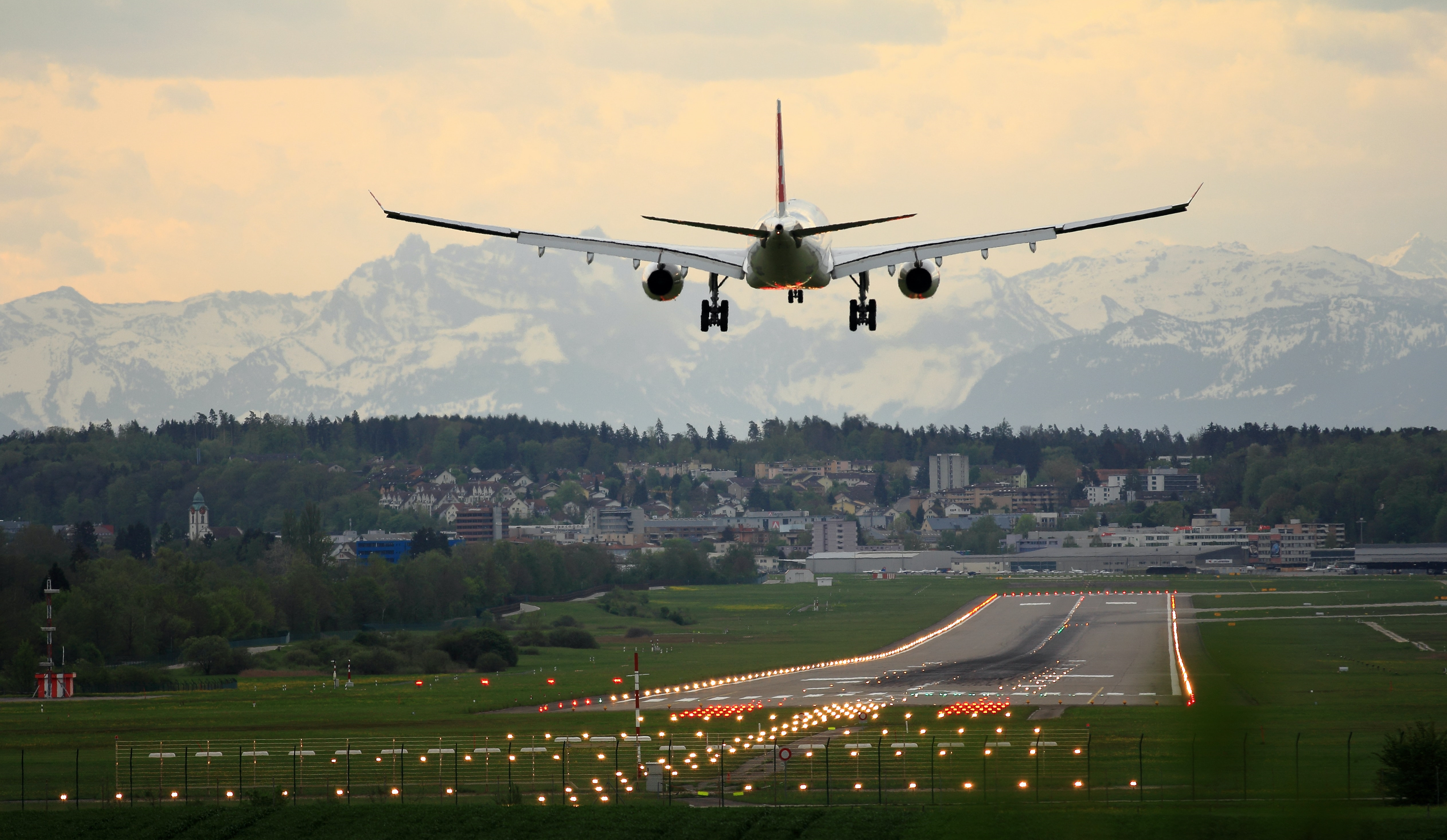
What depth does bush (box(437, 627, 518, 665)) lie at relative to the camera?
11619 cm

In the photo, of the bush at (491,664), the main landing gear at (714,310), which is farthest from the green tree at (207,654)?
the main landing gear at (714,310)

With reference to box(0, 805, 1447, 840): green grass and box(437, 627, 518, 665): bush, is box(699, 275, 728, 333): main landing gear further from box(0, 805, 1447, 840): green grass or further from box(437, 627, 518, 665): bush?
box(437, 627, 518, 665): bush

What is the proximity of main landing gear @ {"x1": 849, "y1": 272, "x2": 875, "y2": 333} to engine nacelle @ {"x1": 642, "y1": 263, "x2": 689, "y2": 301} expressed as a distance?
5.89 meters

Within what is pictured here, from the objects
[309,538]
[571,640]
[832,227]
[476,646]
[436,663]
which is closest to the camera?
[832,227]

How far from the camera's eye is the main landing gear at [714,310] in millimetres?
48219

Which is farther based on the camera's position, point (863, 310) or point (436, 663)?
point (436, 663)

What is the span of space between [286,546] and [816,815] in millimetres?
154413

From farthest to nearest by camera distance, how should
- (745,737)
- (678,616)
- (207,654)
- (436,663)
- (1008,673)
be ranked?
(678,616), (207,654), (436,663), (1008,673), (745,737)

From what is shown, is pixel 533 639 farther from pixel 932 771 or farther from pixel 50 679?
pixel 932 771

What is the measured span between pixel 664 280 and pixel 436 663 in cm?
7399

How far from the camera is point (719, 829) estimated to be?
45656mm

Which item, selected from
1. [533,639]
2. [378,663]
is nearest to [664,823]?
[378,663]

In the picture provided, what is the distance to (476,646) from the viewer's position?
384ft

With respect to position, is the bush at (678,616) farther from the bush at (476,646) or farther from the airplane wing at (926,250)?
the airplane wing at (926,250)
